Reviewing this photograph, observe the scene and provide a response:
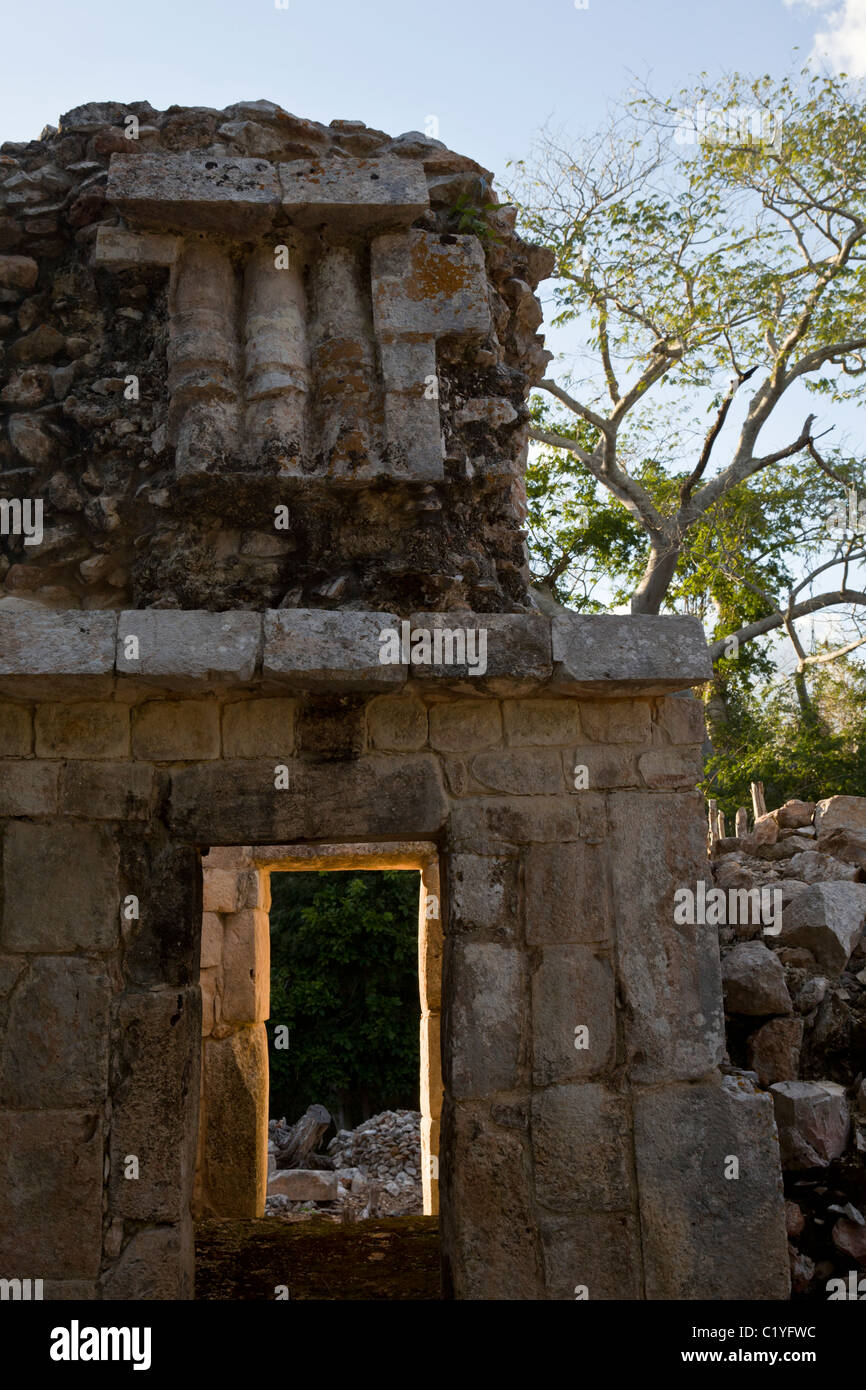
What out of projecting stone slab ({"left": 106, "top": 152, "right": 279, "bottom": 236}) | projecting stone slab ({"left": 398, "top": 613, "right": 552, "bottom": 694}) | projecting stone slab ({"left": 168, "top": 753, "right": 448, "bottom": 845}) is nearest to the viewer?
projecting stone slab ({"left": 398, "top": 613, "right": 552, "bottom": 694})

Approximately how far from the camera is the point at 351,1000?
12750mm

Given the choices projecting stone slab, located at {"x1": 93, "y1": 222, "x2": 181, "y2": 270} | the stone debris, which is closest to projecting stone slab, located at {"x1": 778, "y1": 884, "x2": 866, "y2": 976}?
projecting stone slab, located at {"x1": 93, "y1": 222, "x2": 181, "y2": 270}

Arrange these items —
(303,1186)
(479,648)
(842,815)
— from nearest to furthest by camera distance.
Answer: (479,648) → (842,815) → (303,1186)

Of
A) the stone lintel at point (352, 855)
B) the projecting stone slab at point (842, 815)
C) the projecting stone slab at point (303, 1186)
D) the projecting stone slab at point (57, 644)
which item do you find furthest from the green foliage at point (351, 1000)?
the projecting stone slab at point (57, 644)

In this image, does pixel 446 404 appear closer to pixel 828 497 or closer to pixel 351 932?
pixel 351 932

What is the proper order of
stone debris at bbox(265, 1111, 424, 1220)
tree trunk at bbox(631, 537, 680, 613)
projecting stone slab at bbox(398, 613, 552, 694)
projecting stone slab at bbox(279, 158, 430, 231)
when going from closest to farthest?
projecting stone slab at bbox(398, 613, 552, 694) < projecting stone slab at bbox(279, 158, 430, 231) < stone debris at bbox(265, 1111, 424, 1220) < tree trunk at bbox(631, 537, 680, 613)

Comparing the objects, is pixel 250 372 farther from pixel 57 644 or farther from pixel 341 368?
pixel 57 644

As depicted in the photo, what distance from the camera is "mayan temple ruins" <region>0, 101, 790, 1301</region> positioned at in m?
3.53

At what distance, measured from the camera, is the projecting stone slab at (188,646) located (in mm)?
3494

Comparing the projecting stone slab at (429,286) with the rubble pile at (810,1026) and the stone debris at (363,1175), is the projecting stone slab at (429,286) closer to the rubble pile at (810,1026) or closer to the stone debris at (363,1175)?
the rubble pile at (810,1026)

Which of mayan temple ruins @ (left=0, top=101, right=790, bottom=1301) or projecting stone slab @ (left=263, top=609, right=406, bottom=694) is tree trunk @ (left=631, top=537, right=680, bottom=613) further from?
projecting stone slab @ (left=263, top=609, right=406, bottom=694)

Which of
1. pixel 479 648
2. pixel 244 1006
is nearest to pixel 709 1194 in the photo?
pixel 479 648

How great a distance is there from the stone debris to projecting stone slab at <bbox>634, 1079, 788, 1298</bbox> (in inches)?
197

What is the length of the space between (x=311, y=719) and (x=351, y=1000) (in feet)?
31.5
